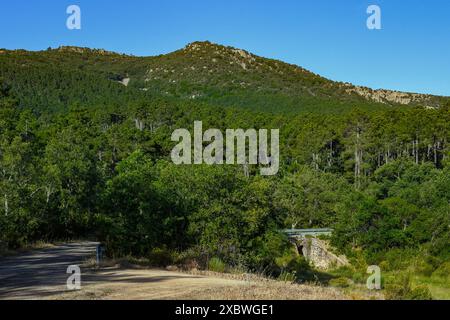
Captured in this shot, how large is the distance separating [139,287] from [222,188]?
13.2 metres

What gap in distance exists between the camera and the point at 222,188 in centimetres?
2433

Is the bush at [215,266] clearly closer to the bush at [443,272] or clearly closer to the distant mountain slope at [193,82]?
the bush at [443,272]

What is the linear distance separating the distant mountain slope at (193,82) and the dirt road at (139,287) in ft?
265

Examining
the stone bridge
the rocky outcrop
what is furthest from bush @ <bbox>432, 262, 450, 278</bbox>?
the rocky outcrop

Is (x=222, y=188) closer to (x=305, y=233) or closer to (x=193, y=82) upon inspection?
(x=305, y=233)

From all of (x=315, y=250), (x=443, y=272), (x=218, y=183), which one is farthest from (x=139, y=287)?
(x=315, y=250)

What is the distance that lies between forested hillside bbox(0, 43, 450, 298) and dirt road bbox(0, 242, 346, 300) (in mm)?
3558

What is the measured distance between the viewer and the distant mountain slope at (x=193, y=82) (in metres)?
104

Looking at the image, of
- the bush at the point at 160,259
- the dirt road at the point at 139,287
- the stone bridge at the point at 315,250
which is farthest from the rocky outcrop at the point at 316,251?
the dirt road at the point at 139,287

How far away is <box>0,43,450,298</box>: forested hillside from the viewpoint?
22.3 m

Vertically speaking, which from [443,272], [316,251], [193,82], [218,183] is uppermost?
[193,82]

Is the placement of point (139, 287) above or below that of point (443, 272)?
above

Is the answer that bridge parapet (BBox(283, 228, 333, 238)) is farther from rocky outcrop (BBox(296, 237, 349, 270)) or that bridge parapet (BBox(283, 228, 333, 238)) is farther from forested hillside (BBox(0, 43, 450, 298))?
forested hillside (BBox(0, 43, 450, 298))

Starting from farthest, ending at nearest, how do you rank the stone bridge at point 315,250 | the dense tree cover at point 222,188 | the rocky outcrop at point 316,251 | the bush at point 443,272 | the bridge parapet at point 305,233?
the bridge parapet at point 305,233 → the rocky outcrop at point 316,251 → the stone bridge at point 315,250 → the bush at point 443,272 → the dense tree cover at point 222,188
